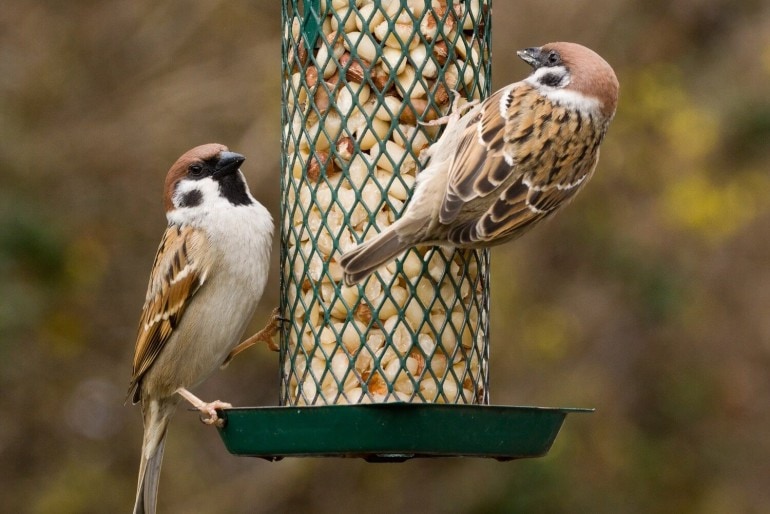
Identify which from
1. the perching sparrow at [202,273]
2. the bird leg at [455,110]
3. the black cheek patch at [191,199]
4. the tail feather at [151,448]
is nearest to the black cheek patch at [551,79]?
the bird leg at [455,110]

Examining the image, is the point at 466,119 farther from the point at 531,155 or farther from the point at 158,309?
the point at 158,309

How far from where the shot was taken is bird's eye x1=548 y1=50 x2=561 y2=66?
219 inches

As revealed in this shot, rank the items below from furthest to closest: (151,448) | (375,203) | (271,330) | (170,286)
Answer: (151,448)
(170,286)
(271,330)
(375,203)

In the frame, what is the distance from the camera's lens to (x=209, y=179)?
5.92 metres

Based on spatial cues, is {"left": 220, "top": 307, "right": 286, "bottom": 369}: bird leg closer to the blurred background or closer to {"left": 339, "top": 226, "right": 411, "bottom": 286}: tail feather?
{"left": 339, "top": 226, "right": 411, "bottom": 286}: tail feather

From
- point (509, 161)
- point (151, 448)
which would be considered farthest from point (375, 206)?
point (151, 448)

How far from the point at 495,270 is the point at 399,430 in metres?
5.31

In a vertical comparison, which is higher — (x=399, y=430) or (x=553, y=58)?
(x=553, y=58)

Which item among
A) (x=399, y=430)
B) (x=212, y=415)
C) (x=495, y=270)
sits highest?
(x=495, y=270)

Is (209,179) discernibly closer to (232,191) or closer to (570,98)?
(232,191)

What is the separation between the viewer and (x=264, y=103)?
9625mm

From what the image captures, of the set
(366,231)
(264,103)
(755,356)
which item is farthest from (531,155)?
(755,356)

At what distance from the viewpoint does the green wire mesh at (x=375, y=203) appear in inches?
211

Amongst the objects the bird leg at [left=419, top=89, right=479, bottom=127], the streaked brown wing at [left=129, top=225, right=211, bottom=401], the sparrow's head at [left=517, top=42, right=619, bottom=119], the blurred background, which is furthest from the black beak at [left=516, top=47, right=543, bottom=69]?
the blurred background
